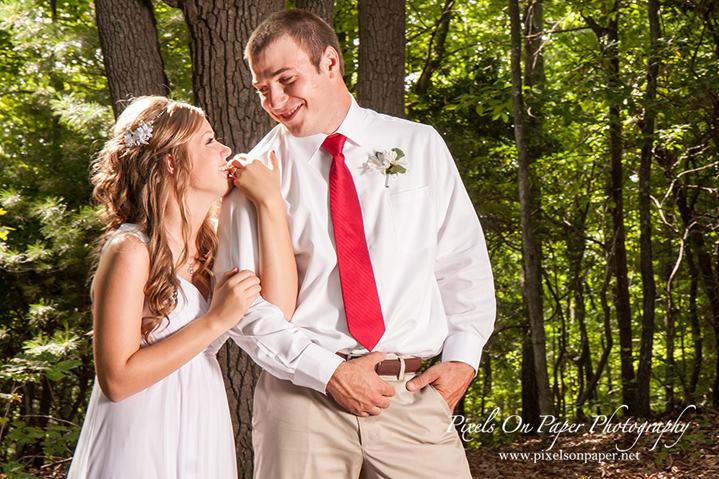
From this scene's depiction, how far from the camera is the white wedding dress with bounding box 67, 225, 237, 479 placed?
1974 mm

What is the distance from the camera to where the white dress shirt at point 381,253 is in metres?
1.95

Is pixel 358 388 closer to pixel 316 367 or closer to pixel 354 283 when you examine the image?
pixel 316 367

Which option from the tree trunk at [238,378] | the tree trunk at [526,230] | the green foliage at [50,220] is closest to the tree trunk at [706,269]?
the tree trunk at [526,230]

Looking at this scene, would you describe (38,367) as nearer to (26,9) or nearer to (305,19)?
(305,19)

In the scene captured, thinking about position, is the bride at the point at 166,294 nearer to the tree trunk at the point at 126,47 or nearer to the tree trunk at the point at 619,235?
the tree trunk at the point at 126,47

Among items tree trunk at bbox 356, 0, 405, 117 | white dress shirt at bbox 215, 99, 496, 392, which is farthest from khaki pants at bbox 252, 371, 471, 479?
tree trunk at bbox 356, 0, 405, 117

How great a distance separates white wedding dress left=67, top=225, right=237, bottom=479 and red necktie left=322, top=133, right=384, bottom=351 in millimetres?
547

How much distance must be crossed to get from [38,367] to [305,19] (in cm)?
296

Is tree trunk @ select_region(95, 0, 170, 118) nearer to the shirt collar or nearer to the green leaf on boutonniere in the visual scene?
the shirt collar

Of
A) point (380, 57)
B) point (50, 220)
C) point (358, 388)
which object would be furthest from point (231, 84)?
point (50, 220)

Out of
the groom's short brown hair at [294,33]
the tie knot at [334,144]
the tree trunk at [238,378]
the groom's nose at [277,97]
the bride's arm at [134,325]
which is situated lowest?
the tree trunk at [238,378]

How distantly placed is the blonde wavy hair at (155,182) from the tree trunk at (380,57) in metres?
2.86

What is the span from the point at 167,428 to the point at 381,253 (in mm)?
945

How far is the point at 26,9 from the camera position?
7230mm
